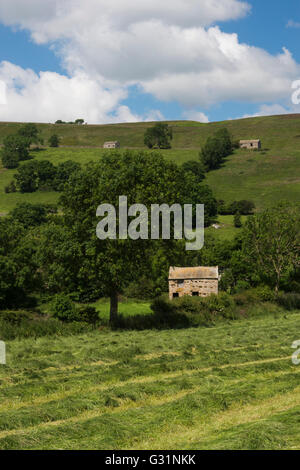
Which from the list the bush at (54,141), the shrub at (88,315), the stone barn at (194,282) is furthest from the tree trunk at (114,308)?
the bush at (54,141)

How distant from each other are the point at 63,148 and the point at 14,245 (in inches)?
5284

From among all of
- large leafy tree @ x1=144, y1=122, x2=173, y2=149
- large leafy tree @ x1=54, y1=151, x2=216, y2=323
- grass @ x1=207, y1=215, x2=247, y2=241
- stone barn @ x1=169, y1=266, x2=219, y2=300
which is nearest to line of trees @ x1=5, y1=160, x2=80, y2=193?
grass @ x1=207, y1=215, x2=247, y2=241

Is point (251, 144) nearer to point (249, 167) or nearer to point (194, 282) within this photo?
point (249, 167)

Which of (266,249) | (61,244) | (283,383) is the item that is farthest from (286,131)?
(283,383)

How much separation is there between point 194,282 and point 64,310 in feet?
56.2

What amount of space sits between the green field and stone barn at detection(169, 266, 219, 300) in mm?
24082

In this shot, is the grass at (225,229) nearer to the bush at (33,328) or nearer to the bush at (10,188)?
the bush at (33,328)

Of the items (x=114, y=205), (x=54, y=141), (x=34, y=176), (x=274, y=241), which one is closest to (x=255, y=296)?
A: (x=274, y=241)

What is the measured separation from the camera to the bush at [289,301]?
44906mm

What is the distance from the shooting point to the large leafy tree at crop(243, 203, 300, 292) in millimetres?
49438

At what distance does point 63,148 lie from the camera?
600 ft

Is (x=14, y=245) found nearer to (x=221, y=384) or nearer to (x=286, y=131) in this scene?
(x=221, y=384)

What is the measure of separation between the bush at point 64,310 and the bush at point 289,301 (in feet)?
71.6

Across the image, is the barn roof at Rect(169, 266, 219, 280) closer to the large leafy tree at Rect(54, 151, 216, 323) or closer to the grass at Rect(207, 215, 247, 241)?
the large leafy tree at Rect(54, 151, 216, 323)
